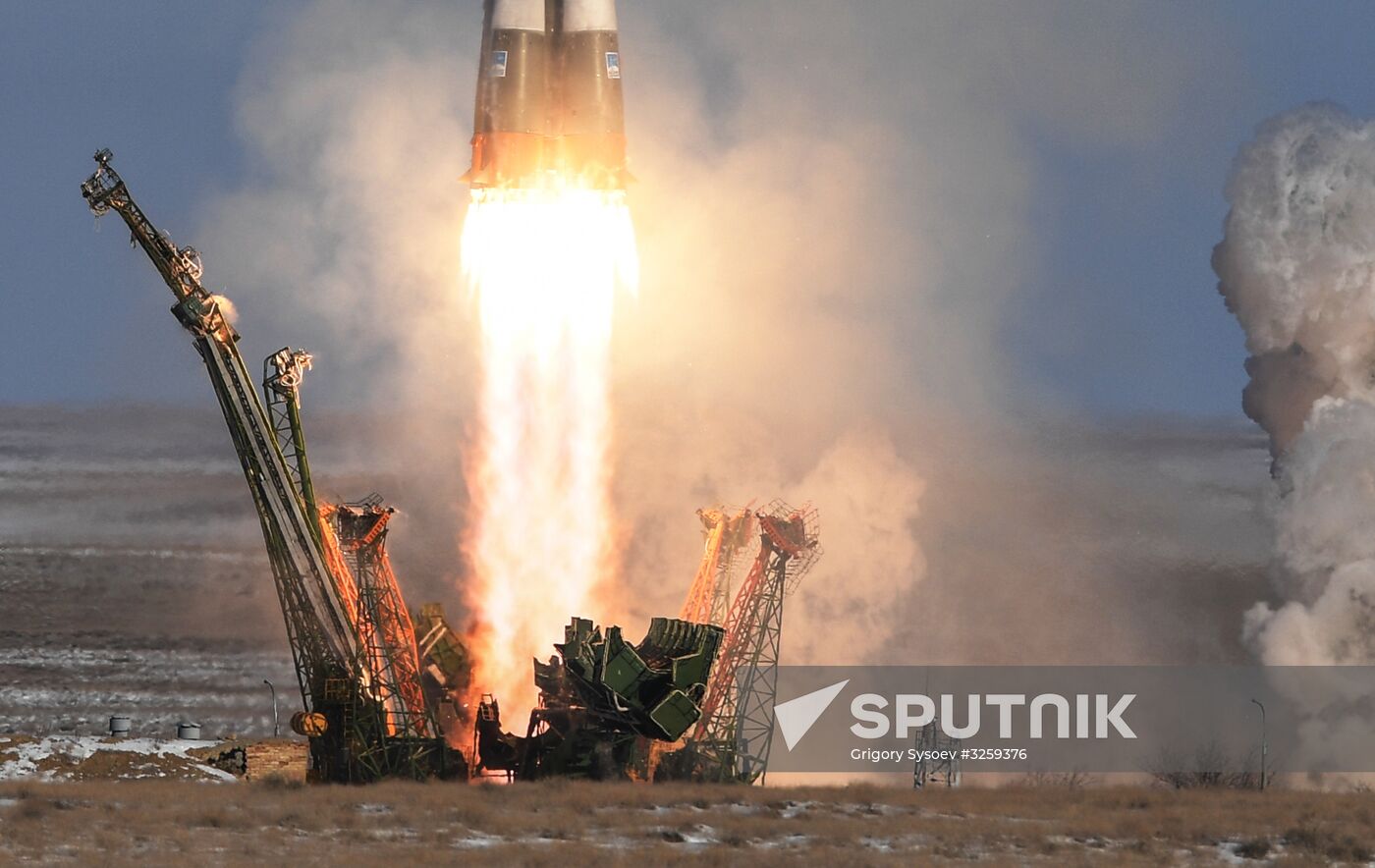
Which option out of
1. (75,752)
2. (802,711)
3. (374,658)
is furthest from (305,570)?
(802,711)

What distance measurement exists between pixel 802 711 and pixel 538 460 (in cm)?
2050

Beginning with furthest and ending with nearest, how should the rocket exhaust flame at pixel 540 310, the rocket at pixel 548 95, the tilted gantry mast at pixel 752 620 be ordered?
the tilted gantry mast at pixel 752 620, the rocket exhaust flame at pixel 540 310, the rocket at pixel 548 95

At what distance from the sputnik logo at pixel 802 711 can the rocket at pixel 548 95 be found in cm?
2478

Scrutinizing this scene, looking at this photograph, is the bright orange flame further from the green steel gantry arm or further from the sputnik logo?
the sputnik logo

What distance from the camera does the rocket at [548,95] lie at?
8750cm

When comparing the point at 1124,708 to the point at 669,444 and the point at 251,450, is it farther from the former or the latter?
the point at 251,450

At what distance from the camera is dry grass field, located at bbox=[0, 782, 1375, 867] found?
72438 mm

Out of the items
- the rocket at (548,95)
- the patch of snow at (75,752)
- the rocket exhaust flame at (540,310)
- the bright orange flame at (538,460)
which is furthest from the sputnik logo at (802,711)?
the rocket at (548,95)

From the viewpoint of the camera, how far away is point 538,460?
93312 millimetres

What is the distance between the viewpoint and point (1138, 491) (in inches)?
5231

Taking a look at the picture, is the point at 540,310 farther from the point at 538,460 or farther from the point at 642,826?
the point at 642,826

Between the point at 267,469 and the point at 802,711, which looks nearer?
the point at 267,469

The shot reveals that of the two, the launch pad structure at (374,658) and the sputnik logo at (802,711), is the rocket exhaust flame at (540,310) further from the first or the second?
the sputnik logo at (802,711)

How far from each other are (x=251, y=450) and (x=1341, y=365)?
38.7 m
